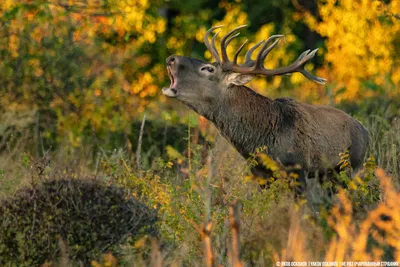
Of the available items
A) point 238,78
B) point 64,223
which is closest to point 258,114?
point 238,78

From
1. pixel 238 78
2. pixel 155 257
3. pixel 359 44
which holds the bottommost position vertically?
pixel 155 257

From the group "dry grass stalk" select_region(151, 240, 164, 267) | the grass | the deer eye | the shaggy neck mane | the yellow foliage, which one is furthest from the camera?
the yellow foliage

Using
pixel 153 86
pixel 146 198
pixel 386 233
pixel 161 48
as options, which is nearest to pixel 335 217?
pixel 386 233

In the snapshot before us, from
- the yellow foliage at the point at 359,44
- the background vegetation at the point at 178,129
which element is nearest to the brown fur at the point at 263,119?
the background vegetation at the point at 178,129

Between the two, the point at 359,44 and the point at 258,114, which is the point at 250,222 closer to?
the point at 258,114

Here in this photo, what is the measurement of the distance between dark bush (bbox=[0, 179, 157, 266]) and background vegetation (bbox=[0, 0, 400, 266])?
0.04m

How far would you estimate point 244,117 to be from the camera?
33.0ft

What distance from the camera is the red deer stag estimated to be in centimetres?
979

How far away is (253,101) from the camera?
10.1m

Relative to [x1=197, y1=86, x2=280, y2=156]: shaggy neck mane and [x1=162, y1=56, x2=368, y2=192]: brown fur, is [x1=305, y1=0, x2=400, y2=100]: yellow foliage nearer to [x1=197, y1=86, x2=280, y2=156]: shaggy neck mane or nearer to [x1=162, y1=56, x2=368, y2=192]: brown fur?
[x1=162, y1=56, x2=368, y2=192]: brown fur

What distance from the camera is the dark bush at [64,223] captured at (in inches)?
263

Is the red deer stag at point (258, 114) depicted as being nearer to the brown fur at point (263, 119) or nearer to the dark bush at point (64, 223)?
the brown fur at point (263, 119)

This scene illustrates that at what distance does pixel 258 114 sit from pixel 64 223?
146 inches

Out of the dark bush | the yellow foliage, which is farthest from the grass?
the yellow foliage
